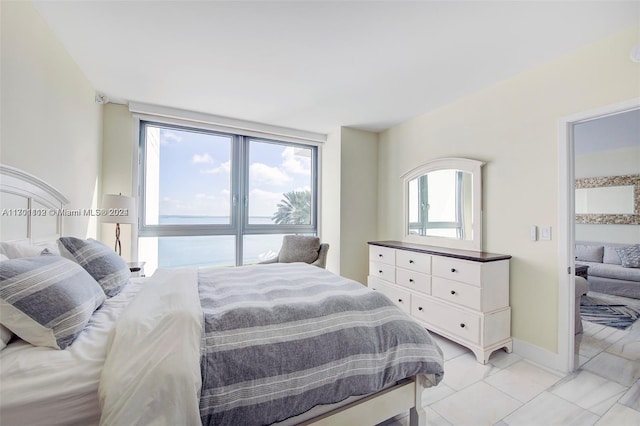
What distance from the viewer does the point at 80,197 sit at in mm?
2451

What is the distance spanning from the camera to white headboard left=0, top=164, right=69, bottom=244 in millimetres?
1413

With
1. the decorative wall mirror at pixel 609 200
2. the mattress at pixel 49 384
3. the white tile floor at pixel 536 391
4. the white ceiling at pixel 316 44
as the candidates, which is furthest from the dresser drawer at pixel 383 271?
the decorative wall mirror at pixel 609 200

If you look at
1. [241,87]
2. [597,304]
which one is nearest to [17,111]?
[241,87]

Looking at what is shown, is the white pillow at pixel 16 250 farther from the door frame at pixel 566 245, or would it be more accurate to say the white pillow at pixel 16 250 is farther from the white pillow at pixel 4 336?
the door frame at pixel 566 245

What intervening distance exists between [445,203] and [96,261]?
126 inches

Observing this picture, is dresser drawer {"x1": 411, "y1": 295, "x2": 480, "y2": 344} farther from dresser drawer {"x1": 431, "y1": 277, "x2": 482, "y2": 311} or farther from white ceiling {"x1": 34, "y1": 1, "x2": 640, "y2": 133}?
white ceiling {"x1": 34, "y1": 1, "x2": 640, "y2": 133}

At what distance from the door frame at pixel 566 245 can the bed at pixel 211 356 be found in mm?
1390

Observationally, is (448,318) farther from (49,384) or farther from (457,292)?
(49,384)

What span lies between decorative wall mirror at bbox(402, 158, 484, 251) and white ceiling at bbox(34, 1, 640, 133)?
31.7 inches

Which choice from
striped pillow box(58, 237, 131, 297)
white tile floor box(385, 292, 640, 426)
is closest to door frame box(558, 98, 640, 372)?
white tile floor box(385, 292, 640, 426)

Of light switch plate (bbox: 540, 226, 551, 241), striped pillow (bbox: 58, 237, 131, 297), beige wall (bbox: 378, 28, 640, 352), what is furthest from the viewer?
light switch plate (bbox: 540, 226, 551, 241)

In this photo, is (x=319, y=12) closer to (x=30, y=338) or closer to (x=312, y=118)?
(x=312, y=118)

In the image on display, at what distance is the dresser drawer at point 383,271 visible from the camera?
3172mm

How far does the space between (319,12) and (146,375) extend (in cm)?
208
